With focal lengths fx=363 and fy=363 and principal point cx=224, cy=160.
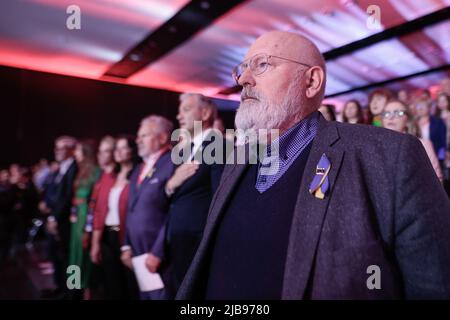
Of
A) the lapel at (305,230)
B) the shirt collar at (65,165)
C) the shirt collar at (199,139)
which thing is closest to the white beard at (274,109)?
the lapel at (305,230)

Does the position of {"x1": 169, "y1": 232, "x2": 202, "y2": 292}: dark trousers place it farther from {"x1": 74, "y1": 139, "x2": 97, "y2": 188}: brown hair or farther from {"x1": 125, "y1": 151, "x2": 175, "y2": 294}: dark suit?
{"x1": 74, "y1": 139, "x2": 97, "y2": 188}: brown hair

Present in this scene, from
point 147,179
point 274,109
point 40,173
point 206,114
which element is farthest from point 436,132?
point 40,173

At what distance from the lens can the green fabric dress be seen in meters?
3.48

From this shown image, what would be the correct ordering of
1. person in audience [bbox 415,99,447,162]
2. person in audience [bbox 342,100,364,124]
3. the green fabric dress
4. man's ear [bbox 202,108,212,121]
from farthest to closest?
the green fabric dress
person in audience [bbox 415,99,447,162]
person in audience [bbox 342,100,364,124]
man's ear [bbox 202,108,212,121]

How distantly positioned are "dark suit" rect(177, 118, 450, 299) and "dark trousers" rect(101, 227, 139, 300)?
2466 mm

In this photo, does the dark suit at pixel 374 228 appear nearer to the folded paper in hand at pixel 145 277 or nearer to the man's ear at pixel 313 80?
the man's ear at pixel 313 80

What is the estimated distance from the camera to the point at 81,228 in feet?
11.6

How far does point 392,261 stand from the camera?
2.76 feet

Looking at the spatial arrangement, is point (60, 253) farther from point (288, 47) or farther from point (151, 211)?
point (288, 47)

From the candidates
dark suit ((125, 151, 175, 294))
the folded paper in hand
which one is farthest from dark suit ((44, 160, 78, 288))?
the folded paper in hand

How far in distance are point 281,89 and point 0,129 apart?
6219 mm

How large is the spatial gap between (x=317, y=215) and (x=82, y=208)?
3138 mm

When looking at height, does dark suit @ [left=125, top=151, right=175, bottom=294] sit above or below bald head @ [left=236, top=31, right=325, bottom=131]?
below
